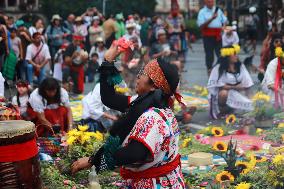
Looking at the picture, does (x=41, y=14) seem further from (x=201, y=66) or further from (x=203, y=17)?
(x=203, y=17)

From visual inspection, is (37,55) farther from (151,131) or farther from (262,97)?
(151,131)

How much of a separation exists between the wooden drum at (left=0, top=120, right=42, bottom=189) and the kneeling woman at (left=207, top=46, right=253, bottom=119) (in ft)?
19.9

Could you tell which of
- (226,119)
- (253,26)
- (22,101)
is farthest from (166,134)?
(253,26)

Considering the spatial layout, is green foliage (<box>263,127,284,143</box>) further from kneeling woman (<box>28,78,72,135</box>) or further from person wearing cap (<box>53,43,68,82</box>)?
person wearing cap (<box>53,43,68,82</box>)

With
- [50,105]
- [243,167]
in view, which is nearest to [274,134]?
[243,167]

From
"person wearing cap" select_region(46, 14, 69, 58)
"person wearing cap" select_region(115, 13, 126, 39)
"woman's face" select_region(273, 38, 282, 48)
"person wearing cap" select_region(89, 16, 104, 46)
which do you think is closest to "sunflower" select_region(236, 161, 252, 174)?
"woman's face" select_region(273, 38, 282, 48)

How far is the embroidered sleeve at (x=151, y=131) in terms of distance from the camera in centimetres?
351

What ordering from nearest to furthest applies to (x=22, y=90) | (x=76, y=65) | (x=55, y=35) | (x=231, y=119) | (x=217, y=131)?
(x=217, y=131) → (x=22, y=90) → (x=231, y=119) → (x=76, y=65) → (x=55, y=35)

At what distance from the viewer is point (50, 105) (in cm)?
784

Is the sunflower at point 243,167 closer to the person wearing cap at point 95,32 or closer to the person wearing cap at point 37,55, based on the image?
the person wearing cap at point 37,55

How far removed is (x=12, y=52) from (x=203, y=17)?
4.28 metres

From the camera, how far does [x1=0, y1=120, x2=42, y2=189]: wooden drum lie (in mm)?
3984

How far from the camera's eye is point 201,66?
709 inches

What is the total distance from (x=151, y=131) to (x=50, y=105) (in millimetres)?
→ 4483
